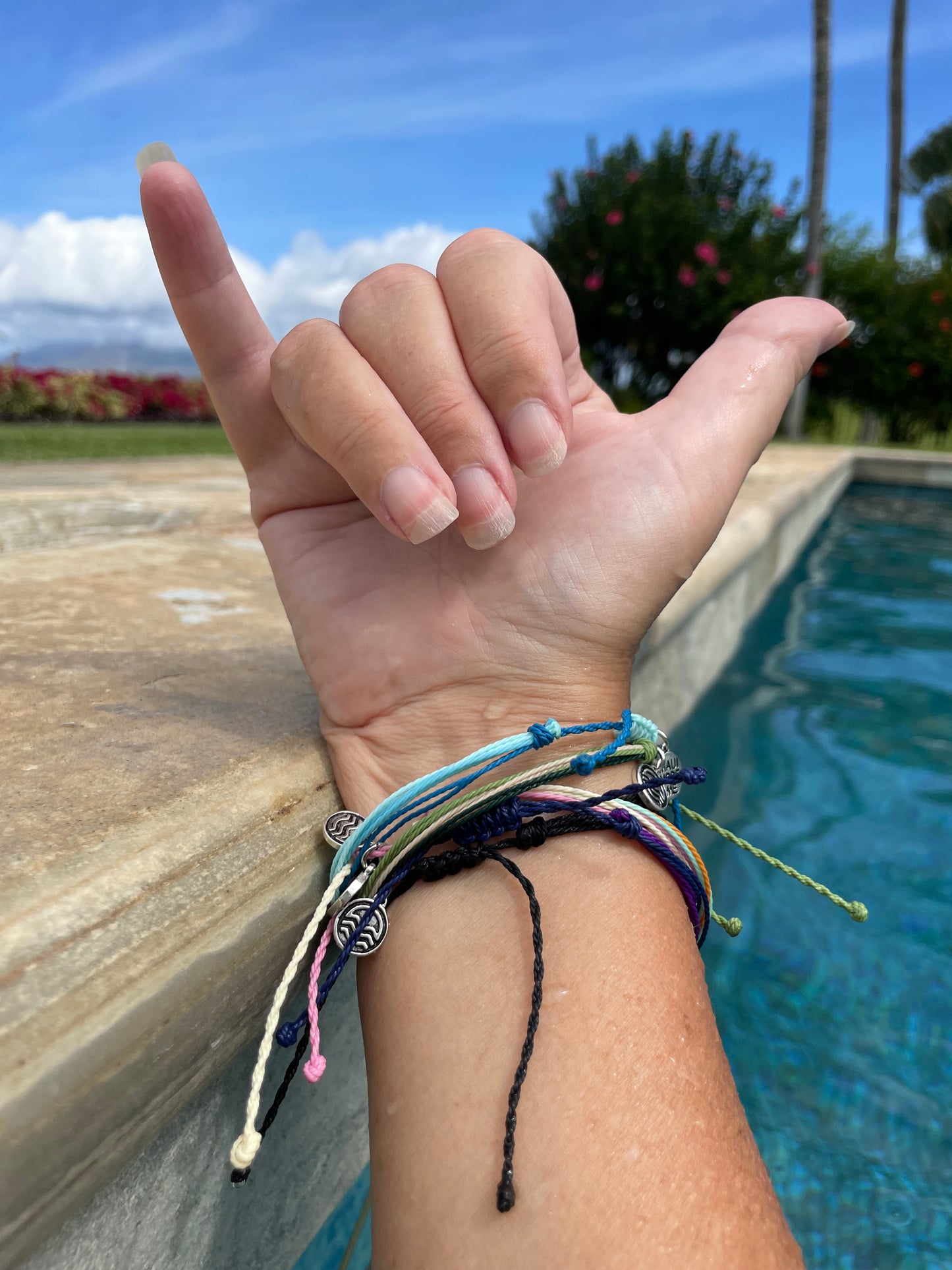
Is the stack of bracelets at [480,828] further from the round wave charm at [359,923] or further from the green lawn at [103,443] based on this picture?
the green lawn at [103,443]

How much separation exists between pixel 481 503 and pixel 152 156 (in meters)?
0.53

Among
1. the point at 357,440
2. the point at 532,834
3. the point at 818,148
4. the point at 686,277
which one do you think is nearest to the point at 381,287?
the point at 357,440

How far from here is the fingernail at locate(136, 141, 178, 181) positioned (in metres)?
0.89

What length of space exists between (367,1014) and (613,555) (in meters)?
0.53

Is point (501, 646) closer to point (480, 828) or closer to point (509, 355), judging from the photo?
point (480, 828)

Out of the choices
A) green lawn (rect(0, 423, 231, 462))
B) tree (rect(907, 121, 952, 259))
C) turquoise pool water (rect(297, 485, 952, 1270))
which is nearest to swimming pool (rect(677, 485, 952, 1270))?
turquoise pool water (rect(297, 485, 952, 1270))

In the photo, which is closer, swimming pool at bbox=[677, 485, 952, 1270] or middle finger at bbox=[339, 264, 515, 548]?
middle finger at bbox=[339, 264, 515, 548]

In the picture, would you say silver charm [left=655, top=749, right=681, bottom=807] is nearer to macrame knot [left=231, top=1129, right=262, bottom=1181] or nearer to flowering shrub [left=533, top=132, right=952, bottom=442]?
macrame knot [left=231, top=1129, right=262, bottom=1181]

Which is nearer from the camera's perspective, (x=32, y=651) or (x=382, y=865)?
(x=382, y=865)

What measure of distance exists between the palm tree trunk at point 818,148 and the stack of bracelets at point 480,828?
440 inches

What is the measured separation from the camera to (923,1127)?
1.29 m

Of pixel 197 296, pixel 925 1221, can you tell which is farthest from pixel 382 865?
pixel 925 1221

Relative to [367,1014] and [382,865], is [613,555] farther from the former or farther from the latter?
[367,1014]

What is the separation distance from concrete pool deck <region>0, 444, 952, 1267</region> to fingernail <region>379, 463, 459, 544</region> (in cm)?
32
